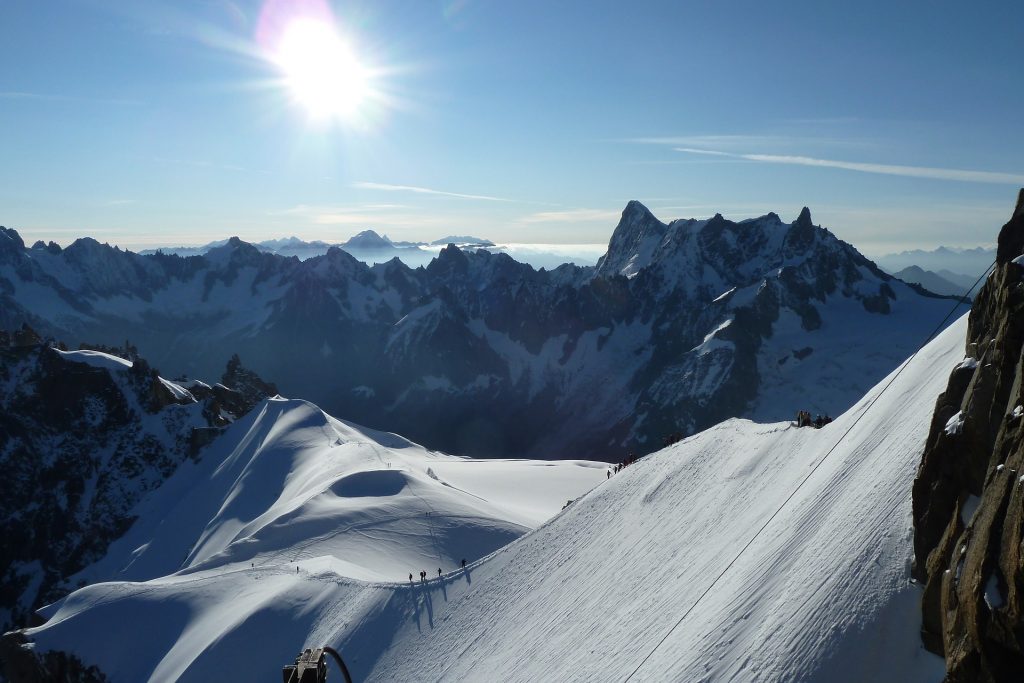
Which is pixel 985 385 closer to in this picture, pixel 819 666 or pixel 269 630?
pixel 819 666

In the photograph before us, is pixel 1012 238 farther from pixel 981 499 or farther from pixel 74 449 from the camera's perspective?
pixel 74 449

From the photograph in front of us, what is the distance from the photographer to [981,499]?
14953mm

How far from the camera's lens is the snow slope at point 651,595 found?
1886 centimetres

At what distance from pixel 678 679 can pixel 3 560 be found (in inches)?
4935

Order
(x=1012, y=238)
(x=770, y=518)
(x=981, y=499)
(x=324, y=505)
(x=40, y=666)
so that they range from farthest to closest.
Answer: (x=324, y=505), (x=40, y=666), (x=770, y=518), (x=1012, y=238), (x=981, y=499)

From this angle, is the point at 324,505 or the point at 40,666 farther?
the point at 324,505

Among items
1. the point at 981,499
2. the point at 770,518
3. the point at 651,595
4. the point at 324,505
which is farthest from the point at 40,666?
the point at 981,499

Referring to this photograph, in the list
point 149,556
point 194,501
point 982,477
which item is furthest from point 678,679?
point 194,501

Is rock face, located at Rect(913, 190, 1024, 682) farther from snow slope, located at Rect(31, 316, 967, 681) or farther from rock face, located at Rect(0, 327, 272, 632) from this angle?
rock face, located at Rect(0, 327, 272, 632)

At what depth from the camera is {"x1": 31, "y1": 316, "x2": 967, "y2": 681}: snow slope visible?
18.9 m

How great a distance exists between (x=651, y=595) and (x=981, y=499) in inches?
595

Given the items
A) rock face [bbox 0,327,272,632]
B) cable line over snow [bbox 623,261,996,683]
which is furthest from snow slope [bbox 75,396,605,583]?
cable line over snow [bbox 623,261,996,683]

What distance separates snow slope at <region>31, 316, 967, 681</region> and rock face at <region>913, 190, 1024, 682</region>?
1730 mm

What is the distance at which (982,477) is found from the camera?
52.4 feet
